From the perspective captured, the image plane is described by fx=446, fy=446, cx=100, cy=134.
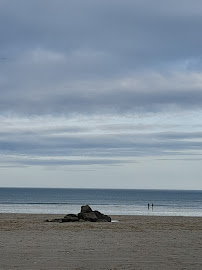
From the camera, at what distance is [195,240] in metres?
18.2

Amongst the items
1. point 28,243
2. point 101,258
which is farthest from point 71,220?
point 101,258

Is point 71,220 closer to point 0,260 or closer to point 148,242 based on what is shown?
point 148,242

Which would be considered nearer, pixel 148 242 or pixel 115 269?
pixel 115 269

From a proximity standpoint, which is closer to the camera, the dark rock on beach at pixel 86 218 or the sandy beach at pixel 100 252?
the sandy beach at pixel 100 252

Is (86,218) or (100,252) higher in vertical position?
(86,218)

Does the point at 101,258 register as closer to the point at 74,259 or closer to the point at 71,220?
the point at 74,259

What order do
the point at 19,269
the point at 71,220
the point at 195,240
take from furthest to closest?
1. the point at 71,220
2. the point at 195,240
3. the point at 19,269

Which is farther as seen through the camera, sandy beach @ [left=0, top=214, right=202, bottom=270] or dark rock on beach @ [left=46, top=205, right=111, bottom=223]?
dark rock on beach @ [left=46, top=205, right=111, bottom=223]

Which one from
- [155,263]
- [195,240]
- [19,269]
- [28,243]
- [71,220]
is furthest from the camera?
[71,220]

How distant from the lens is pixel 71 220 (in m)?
30.3

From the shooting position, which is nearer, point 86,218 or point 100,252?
point 100,252

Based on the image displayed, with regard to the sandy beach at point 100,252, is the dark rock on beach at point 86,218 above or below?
above

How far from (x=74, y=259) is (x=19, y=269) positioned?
2.11 metres

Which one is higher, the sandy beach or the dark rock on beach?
the dark rock on beach
